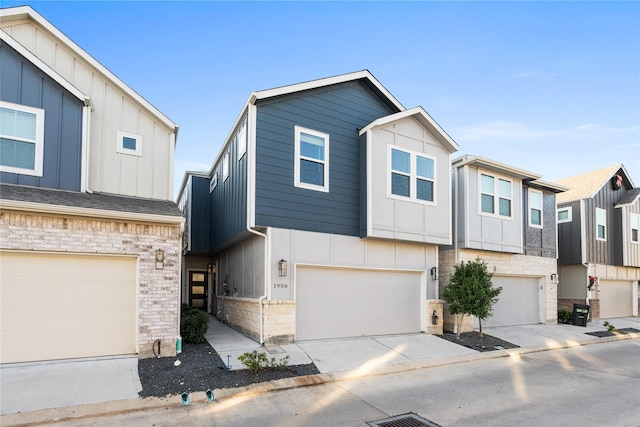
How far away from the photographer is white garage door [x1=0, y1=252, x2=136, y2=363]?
7754 mm

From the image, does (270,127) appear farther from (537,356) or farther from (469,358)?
(537,356)

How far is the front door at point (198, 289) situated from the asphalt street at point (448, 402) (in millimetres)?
11815

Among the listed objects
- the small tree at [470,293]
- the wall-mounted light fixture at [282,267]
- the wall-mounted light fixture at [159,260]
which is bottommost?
the small tree at [470,293]

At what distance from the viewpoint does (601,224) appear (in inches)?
775

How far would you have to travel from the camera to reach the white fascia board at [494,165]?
46.5 feet

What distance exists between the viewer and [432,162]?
13102 millimetres

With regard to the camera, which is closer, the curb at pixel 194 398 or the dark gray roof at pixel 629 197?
the curb at pixel 194 398

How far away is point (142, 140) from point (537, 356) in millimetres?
11839

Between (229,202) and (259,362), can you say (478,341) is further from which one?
(229,202)

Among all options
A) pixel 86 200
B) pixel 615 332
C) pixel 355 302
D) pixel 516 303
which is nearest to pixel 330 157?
pixel 355 302

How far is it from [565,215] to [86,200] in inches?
797

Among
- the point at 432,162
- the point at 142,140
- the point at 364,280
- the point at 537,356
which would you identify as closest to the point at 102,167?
the point at 142,140

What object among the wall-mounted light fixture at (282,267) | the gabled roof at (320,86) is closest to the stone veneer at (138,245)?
the wall-mounted light fixture at (282,267)

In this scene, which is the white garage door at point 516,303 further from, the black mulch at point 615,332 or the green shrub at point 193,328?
the green shrub at point 193,328
